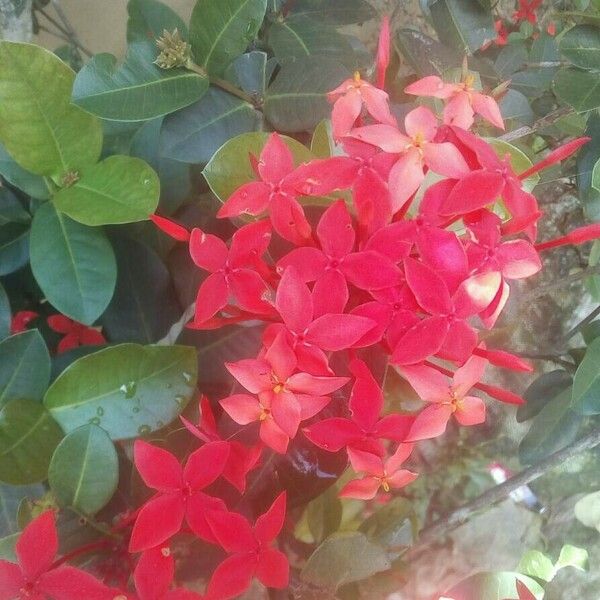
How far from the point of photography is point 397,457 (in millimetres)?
475

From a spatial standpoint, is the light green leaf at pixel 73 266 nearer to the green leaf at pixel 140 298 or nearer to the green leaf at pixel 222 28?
the green leaf at pixel 140 298

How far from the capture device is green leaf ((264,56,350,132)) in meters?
0.60

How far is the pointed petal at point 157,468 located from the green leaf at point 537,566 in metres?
0.57

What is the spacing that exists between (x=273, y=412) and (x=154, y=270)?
307mm

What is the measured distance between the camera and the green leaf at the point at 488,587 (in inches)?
26.8

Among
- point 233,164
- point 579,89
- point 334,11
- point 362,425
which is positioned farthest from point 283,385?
point 334,11

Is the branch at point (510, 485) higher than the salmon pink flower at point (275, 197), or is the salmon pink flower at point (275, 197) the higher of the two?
the salmon pink flower at point (275, 197)

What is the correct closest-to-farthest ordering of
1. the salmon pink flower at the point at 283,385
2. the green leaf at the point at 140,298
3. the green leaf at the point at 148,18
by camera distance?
the salmon pink flower at the point at 283,385 → the green leaf at the point at 140,298 → the green leaf at the point at 148,18

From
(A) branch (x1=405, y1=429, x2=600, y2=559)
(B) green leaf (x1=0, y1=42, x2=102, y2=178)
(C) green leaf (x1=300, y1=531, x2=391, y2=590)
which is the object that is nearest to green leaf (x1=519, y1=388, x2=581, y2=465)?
(A) branch (x1=405, y1=429, x2=600, y2=559)

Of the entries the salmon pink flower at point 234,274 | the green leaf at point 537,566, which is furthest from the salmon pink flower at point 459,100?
the green leaf at point 537,566

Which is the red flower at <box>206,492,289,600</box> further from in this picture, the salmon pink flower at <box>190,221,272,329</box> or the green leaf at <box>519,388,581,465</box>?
the green leaf at <box>519,388,581,465</box>

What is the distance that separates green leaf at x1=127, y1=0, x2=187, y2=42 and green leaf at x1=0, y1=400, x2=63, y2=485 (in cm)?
49

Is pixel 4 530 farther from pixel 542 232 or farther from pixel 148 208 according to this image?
pixel 542 232

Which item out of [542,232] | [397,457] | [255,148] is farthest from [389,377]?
[542,232]
